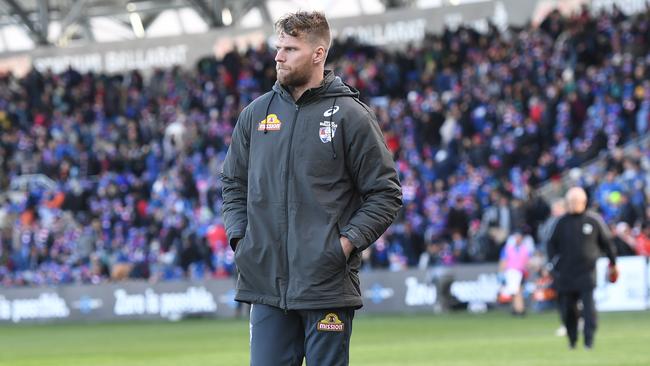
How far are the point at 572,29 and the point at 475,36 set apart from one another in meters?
3.40

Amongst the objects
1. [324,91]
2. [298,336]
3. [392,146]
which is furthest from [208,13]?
[298,336]

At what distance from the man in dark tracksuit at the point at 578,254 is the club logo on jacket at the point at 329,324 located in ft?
33.2

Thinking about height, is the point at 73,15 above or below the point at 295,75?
above

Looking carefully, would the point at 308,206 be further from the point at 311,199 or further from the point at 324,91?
the point at 324,91

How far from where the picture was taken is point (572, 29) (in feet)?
109

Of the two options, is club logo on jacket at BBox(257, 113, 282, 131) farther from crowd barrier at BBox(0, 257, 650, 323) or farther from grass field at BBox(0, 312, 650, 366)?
crowd barrier at BBox(0, 257, 650, 323)

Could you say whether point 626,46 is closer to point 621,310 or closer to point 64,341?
point 621,310

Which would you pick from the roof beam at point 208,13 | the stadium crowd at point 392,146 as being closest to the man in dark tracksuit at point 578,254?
the stadium crowd at point 392,146

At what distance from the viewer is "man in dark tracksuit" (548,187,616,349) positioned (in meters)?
15.8

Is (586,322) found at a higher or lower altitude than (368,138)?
lower

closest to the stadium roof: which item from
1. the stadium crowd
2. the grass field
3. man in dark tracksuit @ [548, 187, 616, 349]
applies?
the stadium crowd

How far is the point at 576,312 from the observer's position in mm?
16203

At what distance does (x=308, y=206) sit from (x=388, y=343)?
43.9 feet

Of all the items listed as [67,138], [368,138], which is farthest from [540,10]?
[368,138]
